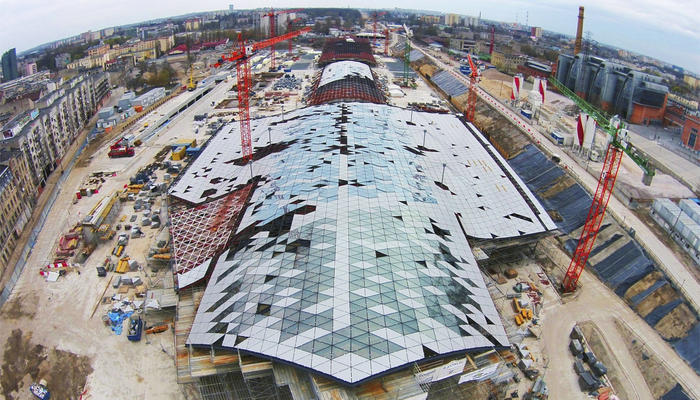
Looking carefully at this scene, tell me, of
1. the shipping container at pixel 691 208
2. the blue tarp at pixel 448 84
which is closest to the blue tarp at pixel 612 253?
the shipping container at pixel 691 208

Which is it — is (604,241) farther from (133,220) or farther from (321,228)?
(133,220)

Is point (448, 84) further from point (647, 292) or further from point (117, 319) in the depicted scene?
point (117, 319)

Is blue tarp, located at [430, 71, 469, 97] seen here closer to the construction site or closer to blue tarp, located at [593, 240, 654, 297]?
the construction site

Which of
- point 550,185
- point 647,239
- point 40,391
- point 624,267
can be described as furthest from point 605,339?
point 40,391

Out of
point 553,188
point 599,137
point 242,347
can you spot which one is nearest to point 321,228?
point 242,347

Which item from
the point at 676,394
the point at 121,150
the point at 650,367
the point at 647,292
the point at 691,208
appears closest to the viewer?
the point at 676,394

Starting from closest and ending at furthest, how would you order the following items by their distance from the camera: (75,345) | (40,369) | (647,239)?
(40,369), (75,345), (647,239)

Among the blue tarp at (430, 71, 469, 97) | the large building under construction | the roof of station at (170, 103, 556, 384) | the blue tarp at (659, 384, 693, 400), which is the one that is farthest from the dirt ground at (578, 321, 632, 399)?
the blue tarp at (430, 71, 469, 97)
